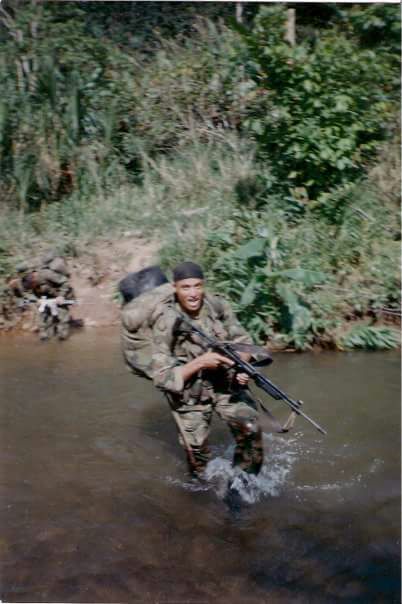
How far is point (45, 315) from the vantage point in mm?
7203

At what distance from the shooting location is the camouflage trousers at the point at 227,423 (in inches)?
154

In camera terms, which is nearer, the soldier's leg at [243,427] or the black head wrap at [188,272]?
the black head wrap at [188,272]

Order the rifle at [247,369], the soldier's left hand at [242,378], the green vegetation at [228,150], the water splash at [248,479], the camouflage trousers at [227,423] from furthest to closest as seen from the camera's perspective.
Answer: the green vegetation at [228,150], the water splash at [248,479], the camouflage trousers at [227,423], the soldier's left hand at [242,378], the rifle at [247,369]

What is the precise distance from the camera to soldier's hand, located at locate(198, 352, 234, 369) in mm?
3703

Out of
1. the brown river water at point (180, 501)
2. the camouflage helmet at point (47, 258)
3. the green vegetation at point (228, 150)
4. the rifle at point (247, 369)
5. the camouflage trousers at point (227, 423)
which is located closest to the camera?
the brown river water at point (180, 501)

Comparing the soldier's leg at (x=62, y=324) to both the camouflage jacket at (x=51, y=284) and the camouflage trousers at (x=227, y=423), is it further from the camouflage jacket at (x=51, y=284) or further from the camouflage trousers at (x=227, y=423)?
the camouflage trousers at (x=227, y=423)

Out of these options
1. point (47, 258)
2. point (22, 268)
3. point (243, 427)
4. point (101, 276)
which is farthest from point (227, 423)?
point (101, 276)

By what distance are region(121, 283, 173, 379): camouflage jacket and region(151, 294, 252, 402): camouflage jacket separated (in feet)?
0.25

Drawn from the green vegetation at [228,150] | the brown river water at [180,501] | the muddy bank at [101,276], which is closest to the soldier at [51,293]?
the muddy bank at [101,276]

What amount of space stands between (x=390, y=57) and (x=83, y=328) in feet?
16.1

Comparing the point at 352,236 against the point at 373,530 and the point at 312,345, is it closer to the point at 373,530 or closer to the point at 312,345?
the point at 312,345

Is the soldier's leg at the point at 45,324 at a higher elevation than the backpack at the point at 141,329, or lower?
lower

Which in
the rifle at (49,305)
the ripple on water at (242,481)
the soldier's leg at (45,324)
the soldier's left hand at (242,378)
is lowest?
the soldier's leg at (45,324)

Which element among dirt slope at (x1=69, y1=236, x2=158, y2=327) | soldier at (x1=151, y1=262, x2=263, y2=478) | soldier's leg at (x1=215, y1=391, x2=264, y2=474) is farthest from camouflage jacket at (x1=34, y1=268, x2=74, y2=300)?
soldier's leg at (x1=215, y1=391, x2=264, y2=474)
